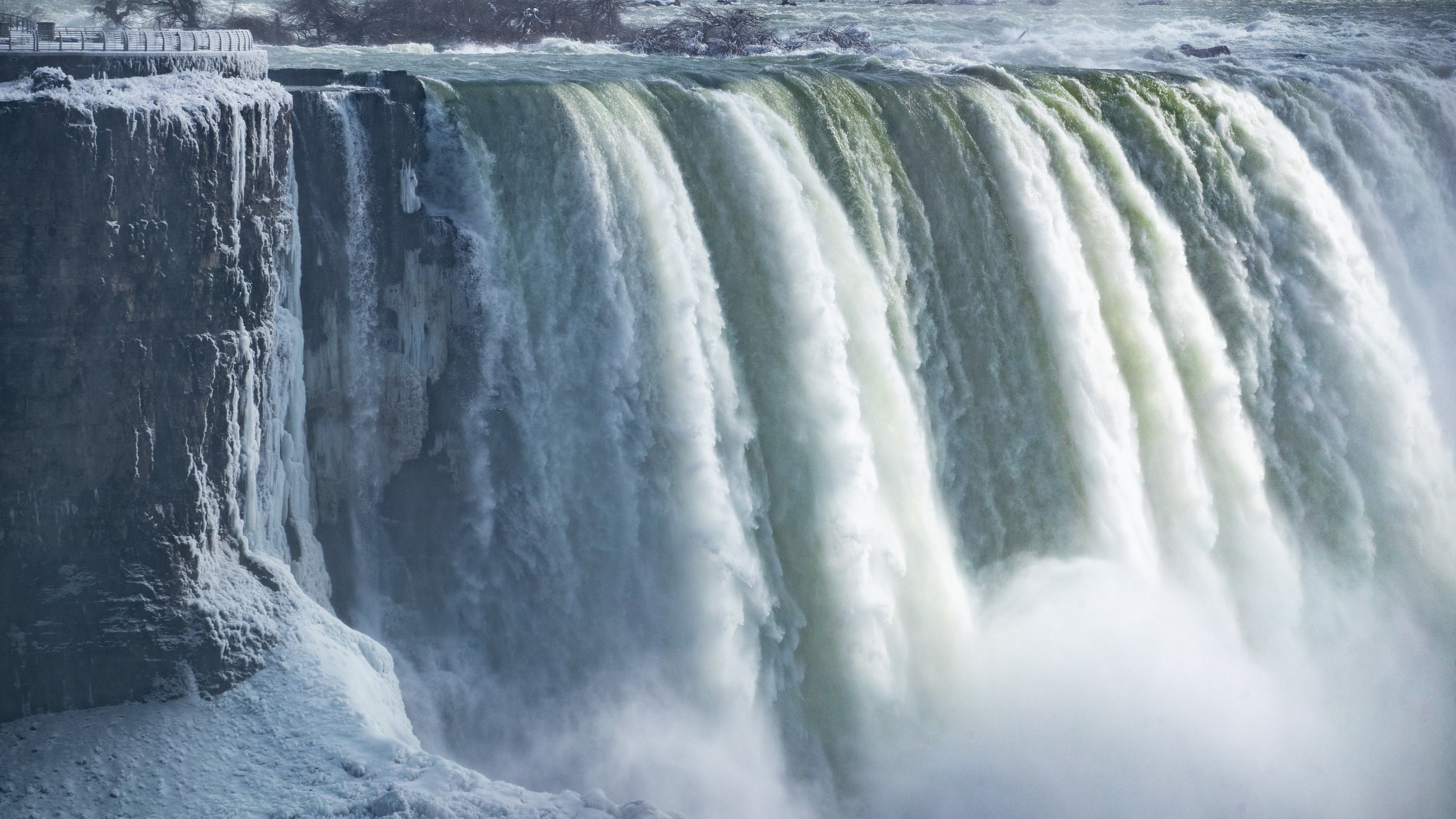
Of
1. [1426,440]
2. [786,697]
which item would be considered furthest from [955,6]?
[786,697]

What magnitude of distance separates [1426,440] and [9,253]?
14.6m

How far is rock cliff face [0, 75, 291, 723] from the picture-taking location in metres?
7.83

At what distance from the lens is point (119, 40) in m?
9.20

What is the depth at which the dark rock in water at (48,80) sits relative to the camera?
785cm

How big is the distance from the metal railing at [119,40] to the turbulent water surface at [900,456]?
1530 mm

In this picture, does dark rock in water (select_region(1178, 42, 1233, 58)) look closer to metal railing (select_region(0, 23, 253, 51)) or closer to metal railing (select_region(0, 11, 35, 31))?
metal railing (select_region(0, 23, 253, 51))

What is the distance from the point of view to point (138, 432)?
27.1ft

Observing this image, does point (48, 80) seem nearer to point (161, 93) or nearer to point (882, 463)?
point (161, 93)

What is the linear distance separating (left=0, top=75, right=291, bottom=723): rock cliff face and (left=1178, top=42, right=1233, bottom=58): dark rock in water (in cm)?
1905

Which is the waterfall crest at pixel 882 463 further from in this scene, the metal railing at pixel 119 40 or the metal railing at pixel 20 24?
the metal railing at pixel 20 24

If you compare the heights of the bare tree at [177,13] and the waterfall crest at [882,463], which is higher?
the bare tree at [177,13]

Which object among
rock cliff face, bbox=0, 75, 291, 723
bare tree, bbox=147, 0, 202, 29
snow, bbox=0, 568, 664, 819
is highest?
bare tree, bbox=147, 0, 202, 29

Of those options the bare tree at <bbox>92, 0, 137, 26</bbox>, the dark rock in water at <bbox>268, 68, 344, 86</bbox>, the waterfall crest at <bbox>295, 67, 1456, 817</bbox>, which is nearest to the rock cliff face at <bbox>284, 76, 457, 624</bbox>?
the waterfall crest at <bbox>295, 67, 1456, 817</bbox>

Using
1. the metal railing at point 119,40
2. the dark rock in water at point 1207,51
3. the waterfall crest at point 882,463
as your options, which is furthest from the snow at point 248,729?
the dark rock in water at point 1207,51
